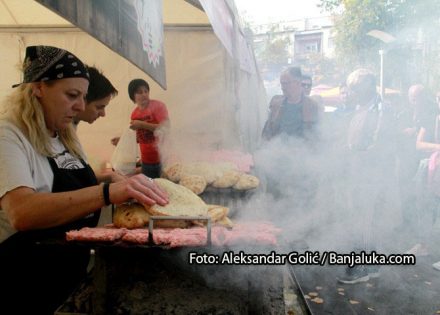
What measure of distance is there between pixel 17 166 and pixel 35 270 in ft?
1.60

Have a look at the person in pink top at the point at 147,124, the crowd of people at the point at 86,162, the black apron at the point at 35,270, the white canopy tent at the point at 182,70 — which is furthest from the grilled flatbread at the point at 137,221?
the white canopy tent at the point at 182,70

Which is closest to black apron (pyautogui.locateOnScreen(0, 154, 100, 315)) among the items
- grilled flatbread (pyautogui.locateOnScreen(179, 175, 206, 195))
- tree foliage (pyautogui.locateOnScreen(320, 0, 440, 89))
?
grilled flatbread (pyautogui.locateOnScreen(179, 175, 206, 195))

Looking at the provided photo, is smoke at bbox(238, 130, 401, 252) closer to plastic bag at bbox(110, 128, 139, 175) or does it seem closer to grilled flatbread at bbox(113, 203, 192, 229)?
plastic bag at bbox(110, 128, 139, 175)

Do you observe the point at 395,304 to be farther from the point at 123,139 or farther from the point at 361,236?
the point at 123,139

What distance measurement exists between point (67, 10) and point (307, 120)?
14.5ft

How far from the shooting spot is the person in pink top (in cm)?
527

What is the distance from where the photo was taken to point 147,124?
5.29 metres

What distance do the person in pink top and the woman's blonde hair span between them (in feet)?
11.1

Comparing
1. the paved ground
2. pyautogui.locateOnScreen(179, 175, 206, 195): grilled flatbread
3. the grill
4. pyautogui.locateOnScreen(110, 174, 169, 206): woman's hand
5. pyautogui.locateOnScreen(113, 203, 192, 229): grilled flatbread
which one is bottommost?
the paved ground

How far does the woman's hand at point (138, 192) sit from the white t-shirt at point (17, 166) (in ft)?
1.14

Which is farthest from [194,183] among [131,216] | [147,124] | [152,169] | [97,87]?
[147,124]

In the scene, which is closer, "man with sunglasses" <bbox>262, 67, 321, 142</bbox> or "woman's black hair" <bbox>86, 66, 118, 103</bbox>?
"woman's black hair" <bbox>86, 66, 118, 103</bbox>

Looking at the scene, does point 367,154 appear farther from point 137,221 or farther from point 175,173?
point 137,221

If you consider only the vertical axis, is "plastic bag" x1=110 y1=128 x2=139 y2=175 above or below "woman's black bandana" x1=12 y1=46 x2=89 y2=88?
below
